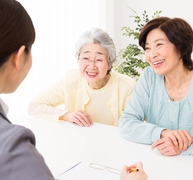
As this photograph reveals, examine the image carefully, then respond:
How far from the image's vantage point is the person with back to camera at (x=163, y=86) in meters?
1.51

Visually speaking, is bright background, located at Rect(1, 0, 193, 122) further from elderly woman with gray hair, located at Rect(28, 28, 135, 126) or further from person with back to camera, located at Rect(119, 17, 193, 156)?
person with back to camera, located at Rect(119, 17, 193, 156)

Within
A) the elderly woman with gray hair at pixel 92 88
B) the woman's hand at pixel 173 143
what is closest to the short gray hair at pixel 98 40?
the elderly woman with gray hair at pixel 92 88

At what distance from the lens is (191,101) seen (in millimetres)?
1524

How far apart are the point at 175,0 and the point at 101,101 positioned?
6.14 ft

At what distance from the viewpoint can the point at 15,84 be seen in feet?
2.81

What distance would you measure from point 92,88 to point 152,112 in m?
0.48

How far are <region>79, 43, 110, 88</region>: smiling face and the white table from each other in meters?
0.36

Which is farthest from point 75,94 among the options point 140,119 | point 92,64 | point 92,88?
point 140,119

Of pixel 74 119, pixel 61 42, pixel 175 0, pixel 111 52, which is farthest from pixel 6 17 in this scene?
pixel 175 0

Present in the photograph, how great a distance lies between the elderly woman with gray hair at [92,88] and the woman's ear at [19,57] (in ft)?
3.23

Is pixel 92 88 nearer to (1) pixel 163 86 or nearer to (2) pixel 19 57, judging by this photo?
(1) pixel 163 86

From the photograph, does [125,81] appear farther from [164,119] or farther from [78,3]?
[78,3]

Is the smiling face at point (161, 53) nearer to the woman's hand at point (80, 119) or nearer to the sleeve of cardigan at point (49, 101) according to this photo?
the woman's hand at point (80, 119)

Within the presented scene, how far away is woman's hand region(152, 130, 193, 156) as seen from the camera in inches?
50.1
